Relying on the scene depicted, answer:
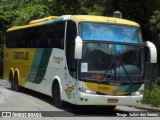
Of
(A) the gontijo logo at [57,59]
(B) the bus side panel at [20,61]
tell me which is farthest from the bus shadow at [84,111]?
(B) the bus side panel at [20,61]

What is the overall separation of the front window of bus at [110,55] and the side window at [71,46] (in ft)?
1.32

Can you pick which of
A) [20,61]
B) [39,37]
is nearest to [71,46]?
[39,37]

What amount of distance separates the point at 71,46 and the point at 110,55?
4.90 ft

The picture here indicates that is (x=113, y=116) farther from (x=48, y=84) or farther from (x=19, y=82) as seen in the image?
(x=19, y=82)

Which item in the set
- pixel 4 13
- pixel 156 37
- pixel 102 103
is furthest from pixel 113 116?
pixel 4 13

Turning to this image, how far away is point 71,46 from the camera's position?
574 inches

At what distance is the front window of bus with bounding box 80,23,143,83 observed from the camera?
13.8 metres

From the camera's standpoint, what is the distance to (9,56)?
964 inches

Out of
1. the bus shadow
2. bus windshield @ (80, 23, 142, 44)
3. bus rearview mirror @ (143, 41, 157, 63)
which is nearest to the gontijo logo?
the bus shadow

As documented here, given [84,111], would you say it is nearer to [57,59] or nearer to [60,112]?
[60,112]

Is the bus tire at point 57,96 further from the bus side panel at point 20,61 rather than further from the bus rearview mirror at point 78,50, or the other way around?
the bus side panel at point 20,61

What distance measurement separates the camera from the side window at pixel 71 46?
14188mm

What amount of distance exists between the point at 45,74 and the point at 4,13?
79.6ft

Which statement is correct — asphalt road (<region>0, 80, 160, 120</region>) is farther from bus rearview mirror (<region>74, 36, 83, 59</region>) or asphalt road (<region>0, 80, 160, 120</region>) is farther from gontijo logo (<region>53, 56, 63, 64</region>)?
bus rearview mirror (<region>74, 36, 83, 59</region>)
